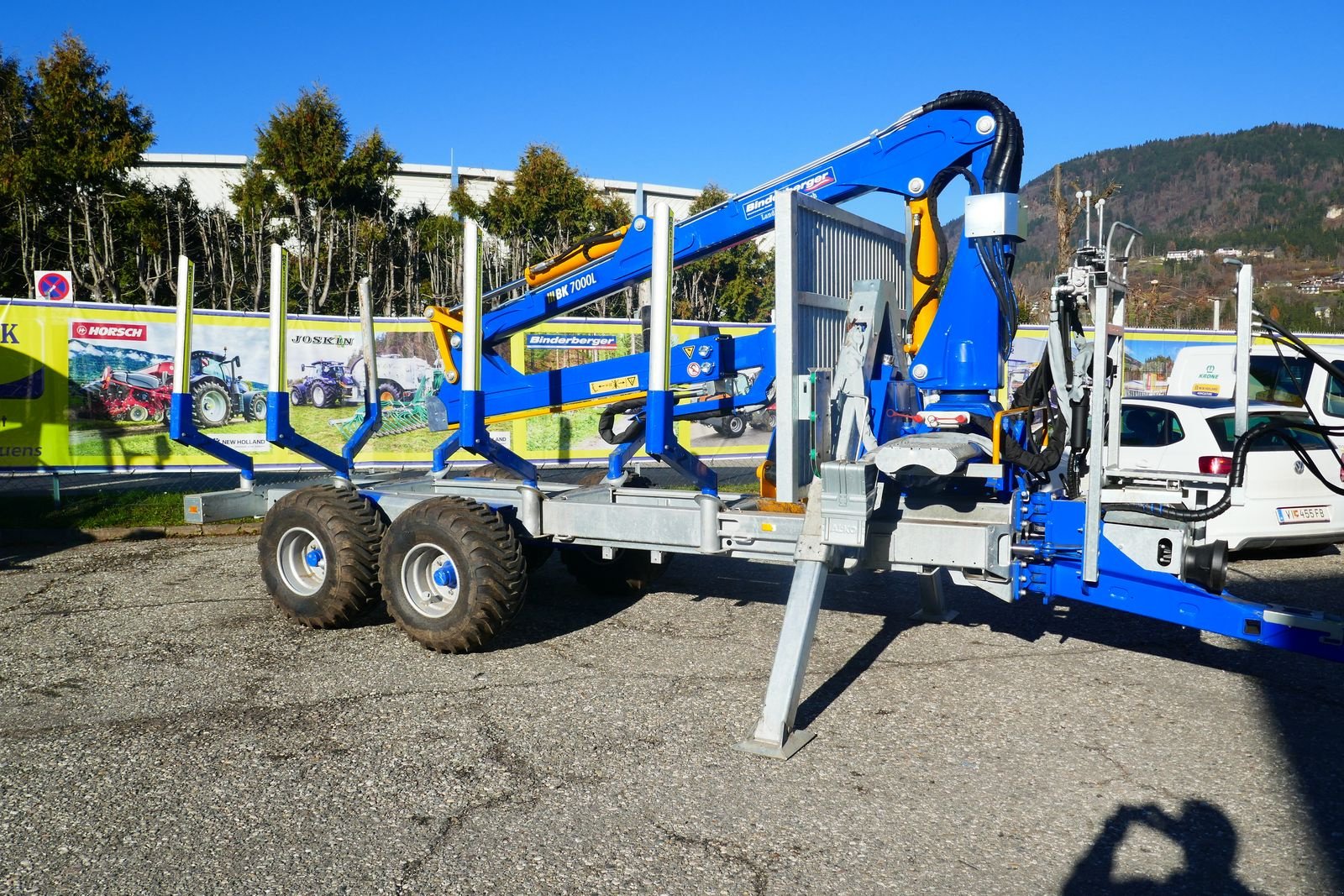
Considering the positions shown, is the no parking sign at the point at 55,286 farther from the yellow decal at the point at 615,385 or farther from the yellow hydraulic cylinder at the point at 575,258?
the yellow decal at the point at 615,385

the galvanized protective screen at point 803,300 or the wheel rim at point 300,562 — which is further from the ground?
the galvanized protective screen at point 803,300

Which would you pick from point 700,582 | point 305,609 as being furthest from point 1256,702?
point 305,609

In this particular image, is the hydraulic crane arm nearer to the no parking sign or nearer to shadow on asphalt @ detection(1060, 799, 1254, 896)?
shadow on asphalt @ detection(1060, 799, 1254, 896)

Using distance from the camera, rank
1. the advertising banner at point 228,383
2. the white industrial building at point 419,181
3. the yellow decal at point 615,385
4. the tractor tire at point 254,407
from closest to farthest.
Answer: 1. the yellow decal at point 615,385
2. the advertising banner at point 228,383
3. the tractor tire at point 254,407
4. the white industrial building at point 419,181

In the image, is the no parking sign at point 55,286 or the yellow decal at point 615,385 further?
the no parking sign at point 55,286

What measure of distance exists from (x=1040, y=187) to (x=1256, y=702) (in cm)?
16211

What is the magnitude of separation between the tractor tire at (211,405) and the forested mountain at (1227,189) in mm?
114402

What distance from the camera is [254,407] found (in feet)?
43.6

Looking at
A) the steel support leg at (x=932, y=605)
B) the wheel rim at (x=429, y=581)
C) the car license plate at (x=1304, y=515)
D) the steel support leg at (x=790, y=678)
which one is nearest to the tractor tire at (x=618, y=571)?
the wheel rim at (x=429, y=581)

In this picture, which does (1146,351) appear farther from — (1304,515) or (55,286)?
(55,286)

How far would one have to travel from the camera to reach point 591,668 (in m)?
6.31

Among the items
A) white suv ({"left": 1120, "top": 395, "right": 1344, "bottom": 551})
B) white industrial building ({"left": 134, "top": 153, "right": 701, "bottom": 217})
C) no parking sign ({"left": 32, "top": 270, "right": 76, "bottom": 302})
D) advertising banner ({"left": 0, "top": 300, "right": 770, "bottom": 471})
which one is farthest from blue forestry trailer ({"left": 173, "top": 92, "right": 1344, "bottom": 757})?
white industrial building ({"left": 134, "top": 153, "right": 701, "bottom": 217})

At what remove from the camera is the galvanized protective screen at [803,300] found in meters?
5.44

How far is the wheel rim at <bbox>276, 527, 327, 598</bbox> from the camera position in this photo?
7258 millimetres
